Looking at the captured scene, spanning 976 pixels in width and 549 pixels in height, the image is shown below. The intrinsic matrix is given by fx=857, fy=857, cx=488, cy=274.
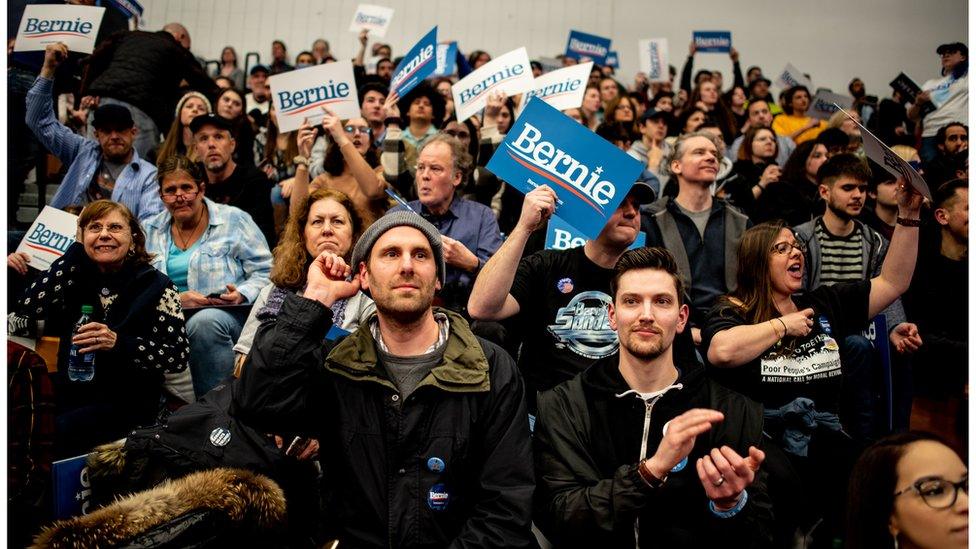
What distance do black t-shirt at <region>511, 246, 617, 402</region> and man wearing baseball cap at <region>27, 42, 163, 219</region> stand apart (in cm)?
281

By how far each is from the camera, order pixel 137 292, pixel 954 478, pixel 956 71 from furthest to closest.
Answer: pixel 956 71 → pixel 137 292 → pixel 954 478

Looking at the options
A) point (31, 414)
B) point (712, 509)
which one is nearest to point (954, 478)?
point (712, 509)

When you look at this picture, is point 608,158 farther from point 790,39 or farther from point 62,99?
point 790,39

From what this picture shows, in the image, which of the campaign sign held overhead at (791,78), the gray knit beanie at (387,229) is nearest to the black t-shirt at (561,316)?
the gray knit beanie at (387,229)

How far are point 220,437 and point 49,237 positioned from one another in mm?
2053

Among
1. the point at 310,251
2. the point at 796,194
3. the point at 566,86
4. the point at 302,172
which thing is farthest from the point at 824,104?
the point at 310,251

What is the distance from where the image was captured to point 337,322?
3764 mm

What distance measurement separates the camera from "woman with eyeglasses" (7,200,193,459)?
3510 millimetres

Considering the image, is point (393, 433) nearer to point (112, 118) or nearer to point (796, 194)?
point (112, 118)

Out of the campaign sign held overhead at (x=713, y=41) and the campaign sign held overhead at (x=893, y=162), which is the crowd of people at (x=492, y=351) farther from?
the campaign sign held overhead at (x=713, y=41)

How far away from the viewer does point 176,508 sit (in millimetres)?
2488

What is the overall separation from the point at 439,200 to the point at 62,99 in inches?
197

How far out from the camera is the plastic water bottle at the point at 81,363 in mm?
3539

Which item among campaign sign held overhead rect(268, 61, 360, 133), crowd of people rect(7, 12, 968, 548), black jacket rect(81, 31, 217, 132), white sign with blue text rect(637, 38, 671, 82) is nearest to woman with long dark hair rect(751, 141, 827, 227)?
crowd of people rect(7, 12, 968, 548)
